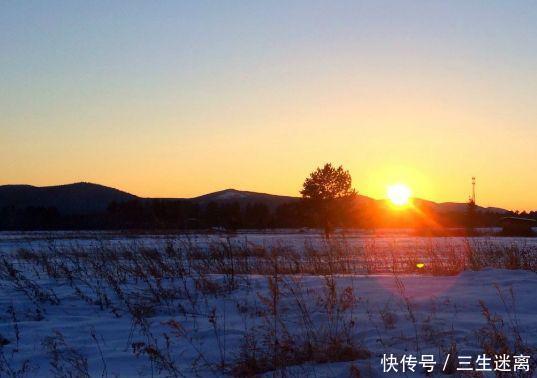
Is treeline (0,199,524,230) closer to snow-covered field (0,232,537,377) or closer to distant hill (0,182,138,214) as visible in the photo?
snow-covered field (0,232,537,377)

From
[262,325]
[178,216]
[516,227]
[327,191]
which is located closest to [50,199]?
[178,216]

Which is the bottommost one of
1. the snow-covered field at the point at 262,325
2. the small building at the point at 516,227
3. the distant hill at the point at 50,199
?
the snow-covered field at the point at 262,325

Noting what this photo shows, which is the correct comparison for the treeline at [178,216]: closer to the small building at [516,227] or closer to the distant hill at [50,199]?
the small building at [516,227]

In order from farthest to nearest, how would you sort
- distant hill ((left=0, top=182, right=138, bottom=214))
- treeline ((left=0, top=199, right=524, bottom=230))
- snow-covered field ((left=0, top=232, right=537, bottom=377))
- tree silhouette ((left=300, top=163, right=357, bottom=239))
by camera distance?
distant hill ((left=0, top=182, right=138, bottom=214)) → treeline ((left=0, top=199, right=524, bottom=230)) → tree silhouette ((left=300, top=163, right=357, bottom=239)) → snow-covered field ((left=0, top=232, right=537, bottom=377))

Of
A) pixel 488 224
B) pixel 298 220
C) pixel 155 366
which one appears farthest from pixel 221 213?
pixel 155 366

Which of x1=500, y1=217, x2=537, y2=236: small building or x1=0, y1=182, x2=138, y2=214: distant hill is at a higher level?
x1=0, y1=182, x2=138, y2=214: distant hill

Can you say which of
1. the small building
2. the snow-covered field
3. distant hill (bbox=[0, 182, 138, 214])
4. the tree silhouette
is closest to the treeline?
the tree silhouette

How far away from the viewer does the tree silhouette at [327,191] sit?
65.6 m

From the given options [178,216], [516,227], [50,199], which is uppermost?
[50,199]

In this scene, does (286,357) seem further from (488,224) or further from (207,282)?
(488,224)

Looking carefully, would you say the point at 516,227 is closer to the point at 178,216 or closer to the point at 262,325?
the point at 178,216

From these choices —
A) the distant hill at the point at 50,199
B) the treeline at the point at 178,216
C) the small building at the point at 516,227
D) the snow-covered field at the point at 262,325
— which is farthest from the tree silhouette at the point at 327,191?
the distant hill at the point at 50,199

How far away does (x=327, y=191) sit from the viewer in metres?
66.0

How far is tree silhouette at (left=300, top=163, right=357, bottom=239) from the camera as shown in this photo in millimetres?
65625
